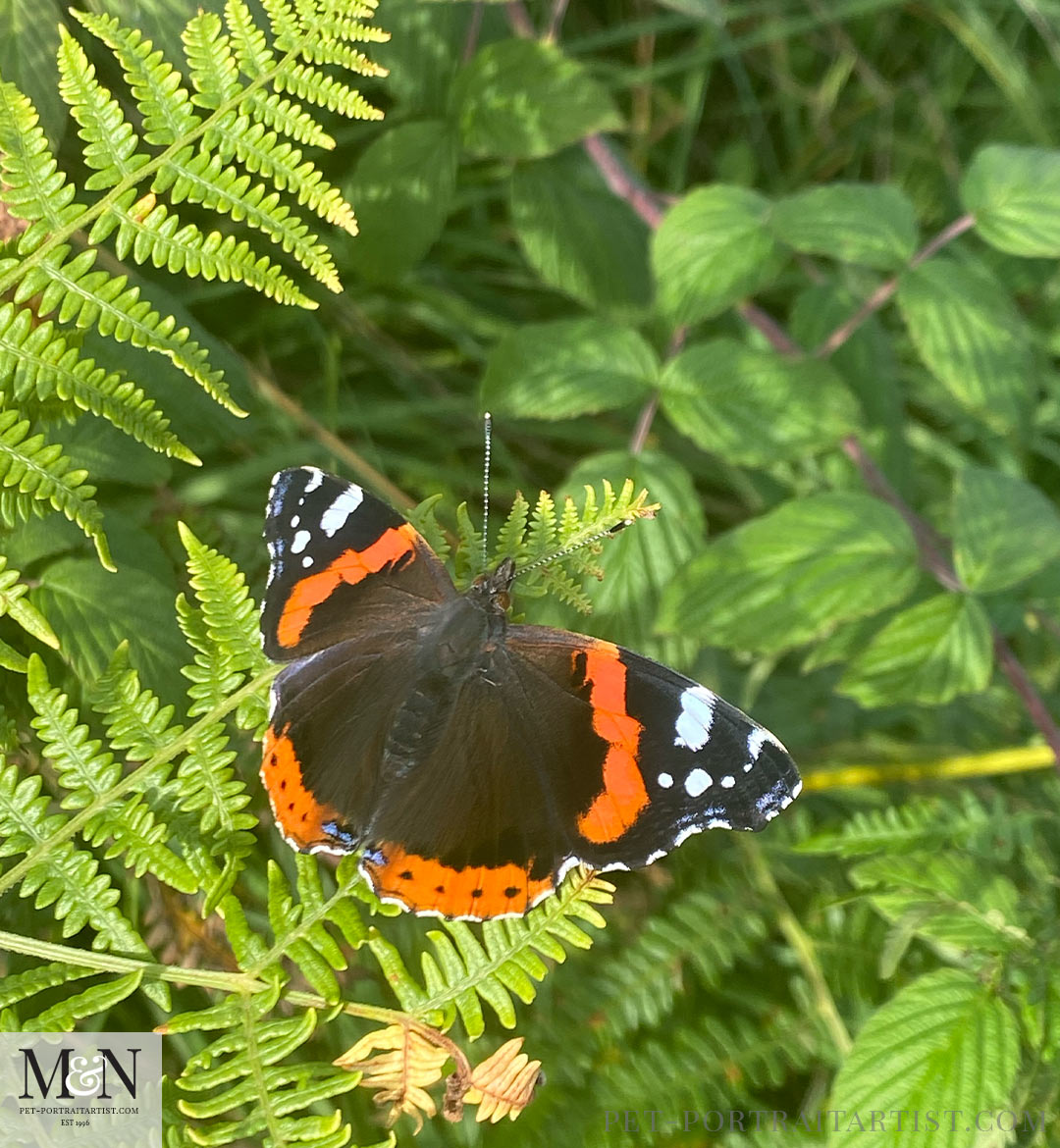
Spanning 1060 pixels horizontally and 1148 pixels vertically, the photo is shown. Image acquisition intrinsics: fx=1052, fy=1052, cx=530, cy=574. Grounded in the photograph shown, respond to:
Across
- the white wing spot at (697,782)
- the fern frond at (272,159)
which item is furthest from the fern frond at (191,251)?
the white wing spot at (697,782)

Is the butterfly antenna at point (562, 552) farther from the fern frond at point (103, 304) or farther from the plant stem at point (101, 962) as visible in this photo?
the plant stem at point (101, 962)

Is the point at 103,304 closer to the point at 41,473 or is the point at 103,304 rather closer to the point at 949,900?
the point at 41,473

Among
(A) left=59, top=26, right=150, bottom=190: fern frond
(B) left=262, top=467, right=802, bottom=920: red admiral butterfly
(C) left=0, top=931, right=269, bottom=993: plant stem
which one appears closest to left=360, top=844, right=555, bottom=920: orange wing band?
(B) left=262, top=467, right=802, bottom=920: red admiral butterfly

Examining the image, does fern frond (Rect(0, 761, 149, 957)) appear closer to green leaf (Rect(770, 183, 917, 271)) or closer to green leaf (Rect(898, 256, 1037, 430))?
green leaf (Rect(770, 183, 917, 271))

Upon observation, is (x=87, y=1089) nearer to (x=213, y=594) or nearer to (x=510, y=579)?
(x=213, y=594)

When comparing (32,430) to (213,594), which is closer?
(213,594)

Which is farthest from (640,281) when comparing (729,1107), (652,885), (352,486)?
(729,1107)
